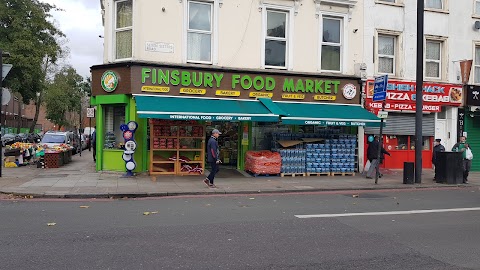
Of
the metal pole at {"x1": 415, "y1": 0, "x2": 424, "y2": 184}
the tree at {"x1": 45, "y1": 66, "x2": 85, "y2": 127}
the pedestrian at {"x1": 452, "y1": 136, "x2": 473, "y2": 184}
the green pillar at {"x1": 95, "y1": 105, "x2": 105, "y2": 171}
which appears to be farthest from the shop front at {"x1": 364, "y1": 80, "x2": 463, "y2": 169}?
the tree at {"x1": 45, "y1": 66, "x2": 85, "y2": 127}

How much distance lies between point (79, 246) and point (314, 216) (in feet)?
15.2

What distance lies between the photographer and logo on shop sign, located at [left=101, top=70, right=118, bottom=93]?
15.1 m

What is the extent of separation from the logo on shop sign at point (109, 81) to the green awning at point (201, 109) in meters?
1.23

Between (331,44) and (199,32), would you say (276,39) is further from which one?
(199,32)

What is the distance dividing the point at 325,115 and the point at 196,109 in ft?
16.0

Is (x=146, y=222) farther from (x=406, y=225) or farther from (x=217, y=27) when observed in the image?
(x=217, y=27)

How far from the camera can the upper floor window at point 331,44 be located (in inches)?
687

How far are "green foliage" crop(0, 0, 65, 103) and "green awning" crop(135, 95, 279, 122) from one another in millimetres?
22325

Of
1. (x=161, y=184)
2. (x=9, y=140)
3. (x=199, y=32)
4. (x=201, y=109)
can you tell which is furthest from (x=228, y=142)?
(x=9, y=140)

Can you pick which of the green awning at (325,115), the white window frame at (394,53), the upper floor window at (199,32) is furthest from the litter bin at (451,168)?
the upper floor window at (199,32)

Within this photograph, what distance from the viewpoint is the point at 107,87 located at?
50.2ft

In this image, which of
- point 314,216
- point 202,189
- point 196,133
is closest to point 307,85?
point 196,133

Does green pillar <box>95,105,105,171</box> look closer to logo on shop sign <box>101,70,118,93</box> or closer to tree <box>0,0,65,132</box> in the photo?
logo on shop sign <box>101,70,118,93</box>

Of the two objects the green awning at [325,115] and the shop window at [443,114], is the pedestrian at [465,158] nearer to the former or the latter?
the green awning at [325,115]
